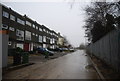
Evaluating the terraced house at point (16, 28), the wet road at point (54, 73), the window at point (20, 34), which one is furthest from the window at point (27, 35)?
the wet road at point (54, 73)

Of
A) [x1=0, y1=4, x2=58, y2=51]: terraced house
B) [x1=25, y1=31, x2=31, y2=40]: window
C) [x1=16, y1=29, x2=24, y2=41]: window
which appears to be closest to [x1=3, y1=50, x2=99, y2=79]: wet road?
[x1=0, y1=4, x2=58, y2=51]: terraced house

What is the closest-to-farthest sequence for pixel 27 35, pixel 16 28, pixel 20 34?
pixel 16 28
pixel 20 34
pixel 27 35

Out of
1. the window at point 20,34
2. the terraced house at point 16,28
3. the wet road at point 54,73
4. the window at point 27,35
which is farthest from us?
the window at point 27,35

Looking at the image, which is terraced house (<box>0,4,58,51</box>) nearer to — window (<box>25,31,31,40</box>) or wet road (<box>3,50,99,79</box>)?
window (<box>25,31,31,40</box>)

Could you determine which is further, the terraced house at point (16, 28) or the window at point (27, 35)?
the window at point (27, 35)

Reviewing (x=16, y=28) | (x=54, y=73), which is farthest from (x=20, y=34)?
(x=54, y=73)

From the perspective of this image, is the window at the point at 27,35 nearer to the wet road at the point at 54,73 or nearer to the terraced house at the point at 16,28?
the terraced house at the point at 16,28

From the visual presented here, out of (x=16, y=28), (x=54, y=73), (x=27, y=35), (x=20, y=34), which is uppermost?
(x=16, y=28)

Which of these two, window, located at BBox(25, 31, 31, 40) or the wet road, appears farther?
window, located at BBox(25, 31, 31, 40)

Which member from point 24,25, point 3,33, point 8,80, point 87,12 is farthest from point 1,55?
point 24,25

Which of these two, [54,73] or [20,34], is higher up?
[20,34]

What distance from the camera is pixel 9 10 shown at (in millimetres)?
37812

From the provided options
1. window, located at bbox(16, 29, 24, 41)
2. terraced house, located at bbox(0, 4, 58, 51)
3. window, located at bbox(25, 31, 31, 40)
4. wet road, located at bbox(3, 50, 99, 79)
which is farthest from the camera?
window, located at bbox(25, 31, 31, 40)

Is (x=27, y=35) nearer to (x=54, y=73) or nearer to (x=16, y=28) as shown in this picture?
(x=16, y=28)
